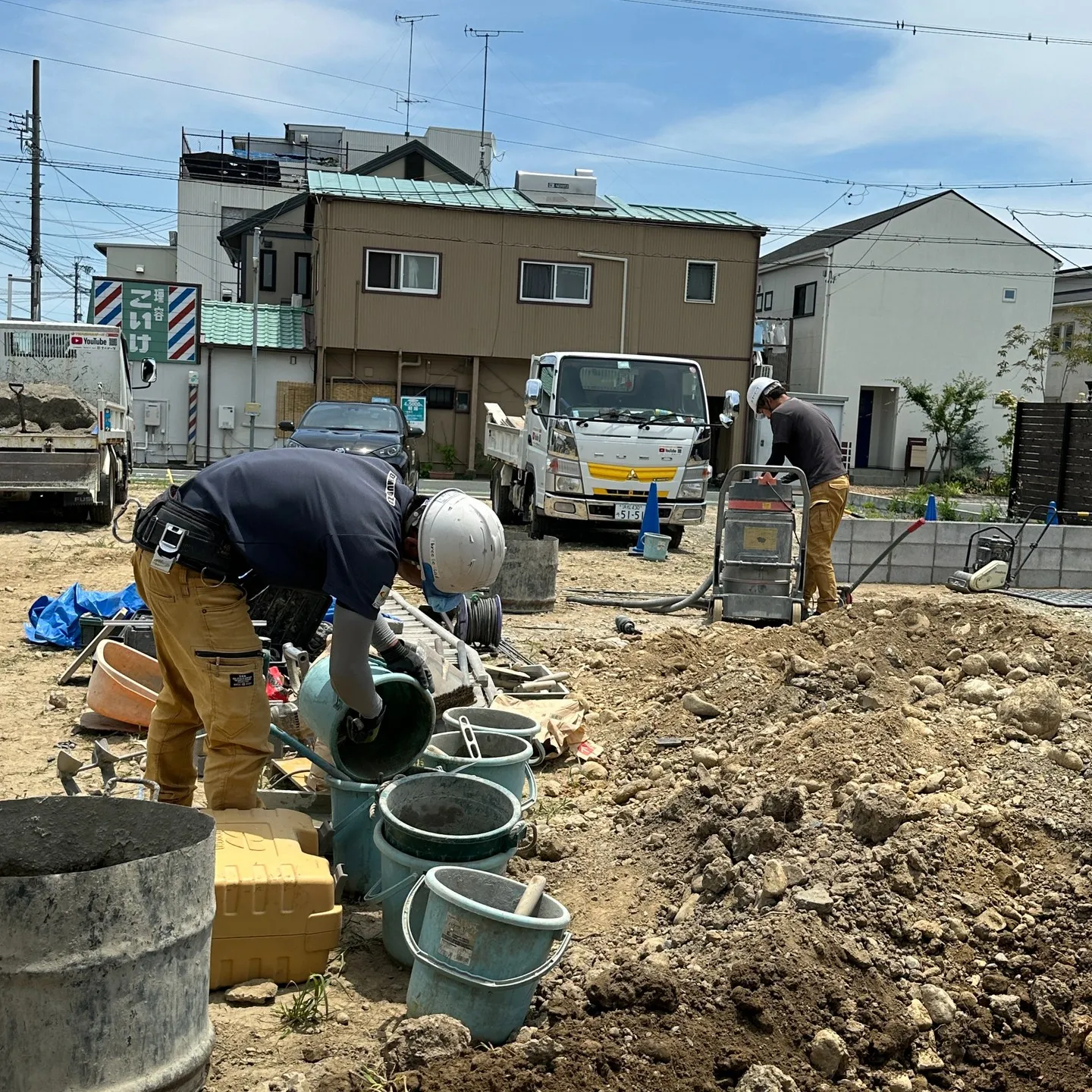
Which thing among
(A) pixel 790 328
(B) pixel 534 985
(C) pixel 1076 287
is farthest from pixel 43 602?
(C) pixel 1076 287

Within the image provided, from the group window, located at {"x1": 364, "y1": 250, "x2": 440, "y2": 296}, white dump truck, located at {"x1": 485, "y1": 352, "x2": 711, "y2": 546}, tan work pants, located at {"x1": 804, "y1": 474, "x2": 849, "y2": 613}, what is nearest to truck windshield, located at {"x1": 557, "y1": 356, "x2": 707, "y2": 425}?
white dump truck, located at {"x1": 485, "y1": 352, "x2": 711, "y2": 546}

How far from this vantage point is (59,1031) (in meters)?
2.36

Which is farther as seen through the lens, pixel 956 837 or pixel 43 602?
pixel 43 602

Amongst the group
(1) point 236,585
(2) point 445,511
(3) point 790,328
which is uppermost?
(3) point 790,328

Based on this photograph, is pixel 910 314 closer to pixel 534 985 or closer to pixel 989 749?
pixel 989 749

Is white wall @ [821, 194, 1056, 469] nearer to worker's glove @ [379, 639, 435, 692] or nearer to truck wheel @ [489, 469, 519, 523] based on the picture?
truck wheel @ [489, 469, 519, 523]

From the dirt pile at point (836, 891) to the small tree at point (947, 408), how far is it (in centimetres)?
2667

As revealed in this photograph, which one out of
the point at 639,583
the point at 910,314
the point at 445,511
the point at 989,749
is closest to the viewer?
the point at 445,511

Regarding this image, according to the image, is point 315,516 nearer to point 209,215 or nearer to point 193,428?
point 193,428

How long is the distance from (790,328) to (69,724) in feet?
99.8

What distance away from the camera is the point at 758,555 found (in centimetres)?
912

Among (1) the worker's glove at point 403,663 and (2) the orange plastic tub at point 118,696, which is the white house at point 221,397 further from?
(1) the worker's glove at point 403,663

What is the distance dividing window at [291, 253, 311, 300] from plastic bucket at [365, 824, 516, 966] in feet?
90.9

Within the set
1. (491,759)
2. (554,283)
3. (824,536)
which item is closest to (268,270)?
(554,283)
